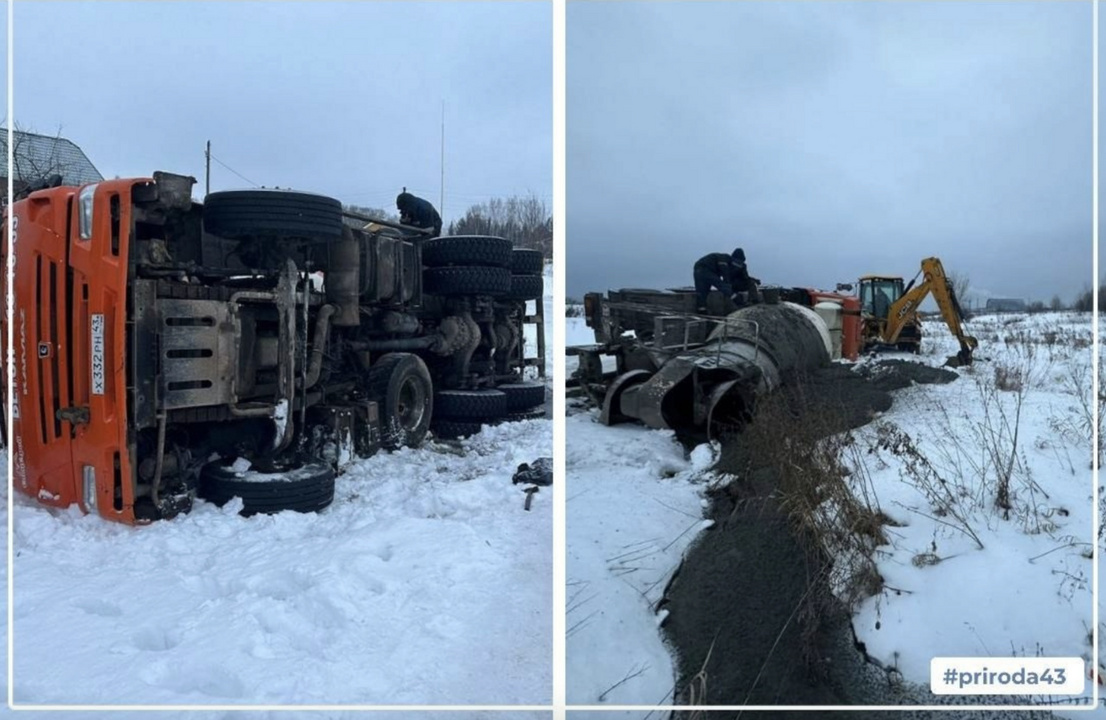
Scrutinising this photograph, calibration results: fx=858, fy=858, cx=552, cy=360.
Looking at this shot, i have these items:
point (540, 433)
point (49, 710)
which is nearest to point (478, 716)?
point (49, 710)

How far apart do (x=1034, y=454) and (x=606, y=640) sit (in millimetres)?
1785

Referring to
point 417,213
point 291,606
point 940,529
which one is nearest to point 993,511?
point 940,529

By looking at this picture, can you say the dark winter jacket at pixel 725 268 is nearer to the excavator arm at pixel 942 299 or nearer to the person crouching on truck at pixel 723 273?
the person crouching on truck at pixel 723 273

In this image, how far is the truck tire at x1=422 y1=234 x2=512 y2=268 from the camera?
5.16m

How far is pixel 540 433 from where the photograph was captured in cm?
531

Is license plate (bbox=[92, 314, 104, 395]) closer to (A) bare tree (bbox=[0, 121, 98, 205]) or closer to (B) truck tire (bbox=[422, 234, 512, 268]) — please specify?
(A) bare tree (bbox=[0, 121, 98, 205])

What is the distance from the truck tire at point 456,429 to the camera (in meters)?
5.59

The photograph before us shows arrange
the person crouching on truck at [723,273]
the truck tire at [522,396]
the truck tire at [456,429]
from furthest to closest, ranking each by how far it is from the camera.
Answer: the truck tire at [522,396], the truck tire at [456,429], the person crouching on truck at [723,273]

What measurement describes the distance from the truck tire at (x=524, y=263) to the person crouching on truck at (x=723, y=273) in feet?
3.03

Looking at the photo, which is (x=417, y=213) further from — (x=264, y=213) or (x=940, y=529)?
(x=940, y=529)

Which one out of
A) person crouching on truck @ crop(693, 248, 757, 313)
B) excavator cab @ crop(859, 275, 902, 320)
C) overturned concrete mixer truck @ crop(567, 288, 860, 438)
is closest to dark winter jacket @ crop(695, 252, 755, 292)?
person crouching on truck @ crop(693, 248, 757, 313)

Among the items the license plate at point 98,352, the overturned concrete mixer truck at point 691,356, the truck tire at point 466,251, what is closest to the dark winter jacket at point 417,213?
the truck tire at point 466,251

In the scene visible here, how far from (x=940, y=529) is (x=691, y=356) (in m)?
2.18

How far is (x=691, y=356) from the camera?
481 cm
